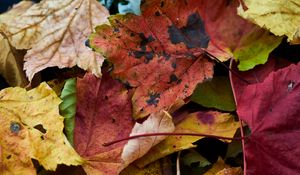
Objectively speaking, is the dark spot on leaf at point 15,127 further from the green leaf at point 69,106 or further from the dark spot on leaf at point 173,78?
the dark spot on leaf at point 173,78

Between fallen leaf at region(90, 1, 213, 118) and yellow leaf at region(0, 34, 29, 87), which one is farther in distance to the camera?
yellow leaf at region(0, 34, 29, 87)

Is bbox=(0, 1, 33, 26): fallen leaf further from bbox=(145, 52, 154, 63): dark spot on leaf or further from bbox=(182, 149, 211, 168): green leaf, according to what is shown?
bbox=(182, 149, 211, 168): green leaf

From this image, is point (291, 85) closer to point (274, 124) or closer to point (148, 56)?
point (274, 124)

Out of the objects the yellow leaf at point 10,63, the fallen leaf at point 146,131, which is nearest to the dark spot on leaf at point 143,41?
the fallen leaf at point 146,131

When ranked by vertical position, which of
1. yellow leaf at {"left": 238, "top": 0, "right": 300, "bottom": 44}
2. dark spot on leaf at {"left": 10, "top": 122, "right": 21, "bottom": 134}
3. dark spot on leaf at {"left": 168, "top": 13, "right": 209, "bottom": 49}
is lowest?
dark spot on leaf at {"left": 10, "top": 122, "right": 21, "bottom": 134}

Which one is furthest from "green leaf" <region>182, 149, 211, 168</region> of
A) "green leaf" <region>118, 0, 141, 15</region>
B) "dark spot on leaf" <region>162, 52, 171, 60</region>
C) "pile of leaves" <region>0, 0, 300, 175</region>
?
"green leaf" <region>118, 0, 141, 15</region>

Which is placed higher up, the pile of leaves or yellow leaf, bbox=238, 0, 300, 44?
yellow leaf, bbox=238, 0, 300, 44
